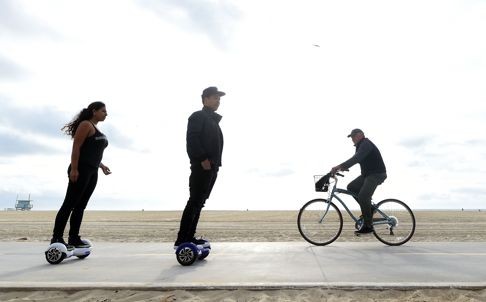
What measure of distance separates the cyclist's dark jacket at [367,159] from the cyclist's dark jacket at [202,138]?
9.81 feet

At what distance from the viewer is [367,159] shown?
756cm

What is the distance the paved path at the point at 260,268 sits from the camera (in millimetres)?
3990

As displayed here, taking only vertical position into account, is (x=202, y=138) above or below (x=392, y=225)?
above

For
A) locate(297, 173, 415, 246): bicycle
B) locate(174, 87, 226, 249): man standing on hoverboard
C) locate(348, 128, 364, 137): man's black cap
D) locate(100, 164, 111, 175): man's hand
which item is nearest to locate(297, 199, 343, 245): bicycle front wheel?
locate(297, 173, 415, 246): bicycle

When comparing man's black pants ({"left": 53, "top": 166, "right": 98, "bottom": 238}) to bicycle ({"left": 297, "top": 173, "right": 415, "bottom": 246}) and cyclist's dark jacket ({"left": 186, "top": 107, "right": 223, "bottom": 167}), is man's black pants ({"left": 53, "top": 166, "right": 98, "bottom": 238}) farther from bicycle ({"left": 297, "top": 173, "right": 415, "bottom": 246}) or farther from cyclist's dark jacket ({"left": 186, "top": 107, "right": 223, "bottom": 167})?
bicycle ({"left": 297, "top": 173, "right": 415, "bottom": 246})

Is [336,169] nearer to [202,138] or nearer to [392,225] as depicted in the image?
[392,225]

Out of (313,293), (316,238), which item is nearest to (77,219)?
(313,293)

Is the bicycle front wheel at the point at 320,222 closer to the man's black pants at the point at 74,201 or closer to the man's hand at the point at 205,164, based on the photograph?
the man's hand at the point at 205,164

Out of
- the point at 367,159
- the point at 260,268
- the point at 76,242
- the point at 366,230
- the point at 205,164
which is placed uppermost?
the point at 367,159

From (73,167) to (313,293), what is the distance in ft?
11.0

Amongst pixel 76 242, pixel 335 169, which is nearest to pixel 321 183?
pixel 335 169

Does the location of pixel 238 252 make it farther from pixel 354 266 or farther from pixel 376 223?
pixel 376 223

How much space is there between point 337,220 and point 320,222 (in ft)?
0.97

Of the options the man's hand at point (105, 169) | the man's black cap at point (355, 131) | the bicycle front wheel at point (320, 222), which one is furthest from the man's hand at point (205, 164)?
the man's black cap at point (355, 131)
